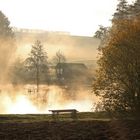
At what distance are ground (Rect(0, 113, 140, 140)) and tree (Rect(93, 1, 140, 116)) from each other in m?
2.80

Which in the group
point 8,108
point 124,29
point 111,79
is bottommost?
point 8,108

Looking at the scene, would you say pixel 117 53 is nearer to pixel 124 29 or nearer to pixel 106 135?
pixel 124 29

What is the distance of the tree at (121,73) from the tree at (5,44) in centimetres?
5240

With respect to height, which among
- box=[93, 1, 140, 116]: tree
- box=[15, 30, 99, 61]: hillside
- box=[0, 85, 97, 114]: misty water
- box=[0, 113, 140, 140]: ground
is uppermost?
box=[15, 30, 99, 61]: hillside

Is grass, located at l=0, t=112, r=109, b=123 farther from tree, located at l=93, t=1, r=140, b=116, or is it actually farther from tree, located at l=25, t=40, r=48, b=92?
tree, located at l=25, t=40, r=48, b=92

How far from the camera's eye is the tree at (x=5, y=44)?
8644 cm

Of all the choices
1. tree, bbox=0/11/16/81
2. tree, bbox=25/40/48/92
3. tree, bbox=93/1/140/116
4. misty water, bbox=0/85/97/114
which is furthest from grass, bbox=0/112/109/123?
tree, bbox=25/40/48/92

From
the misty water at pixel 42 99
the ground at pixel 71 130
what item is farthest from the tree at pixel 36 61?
the ground at pixel 71 130

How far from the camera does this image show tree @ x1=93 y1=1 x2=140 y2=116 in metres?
34.2

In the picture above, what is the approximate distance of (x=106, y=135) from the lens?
26.4 metres

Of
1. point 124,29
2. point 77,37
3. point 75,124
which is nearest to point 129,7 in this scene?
point 124,29

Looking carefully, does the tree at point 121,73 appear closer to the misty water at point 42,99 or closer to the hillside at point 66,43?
the misty water at point 42,99

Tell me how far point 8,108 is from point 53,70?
5551 centimetres

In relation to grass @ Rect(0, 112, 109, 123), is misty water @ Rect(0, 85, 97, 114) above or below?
below
